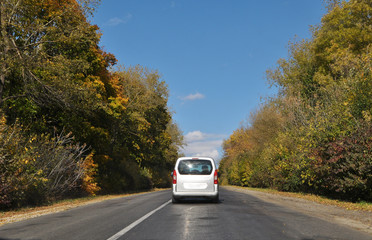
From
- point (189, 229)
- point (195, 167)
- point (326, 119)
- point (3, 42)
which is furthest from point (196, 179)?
point (3, 42)

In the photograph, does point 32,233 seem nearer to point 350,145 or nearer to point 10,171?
point 10,171

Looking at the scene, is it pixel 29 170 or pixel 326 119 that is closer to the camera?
pixel 29 170

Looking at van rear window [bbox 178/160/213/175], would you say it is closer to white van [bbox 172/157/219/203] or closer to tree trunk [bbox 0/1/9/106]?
white van [bbox 172/157/219/203]

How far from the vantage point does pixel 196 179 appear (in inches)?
539

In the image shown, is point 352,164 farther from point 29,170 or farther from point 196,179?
point 29,170

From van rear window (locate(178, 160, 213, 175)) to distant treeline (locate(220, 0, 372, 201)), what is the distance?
5705 mm

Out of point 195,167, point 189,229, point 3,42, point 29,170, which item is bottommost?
Result: point 189,229

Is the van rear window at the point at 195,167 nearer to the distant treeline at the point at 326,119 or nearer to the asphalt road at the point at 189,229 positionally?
the asphalt road at the point at 189,229

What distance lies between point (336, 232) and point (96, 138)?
1995 cm

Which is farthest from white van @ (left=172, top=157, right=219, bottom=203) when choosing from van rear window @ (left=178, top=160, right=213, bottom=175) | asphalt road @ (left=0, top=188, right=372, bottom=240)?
asphalt road @ (left=0, top=188, right=372, bottom=240)

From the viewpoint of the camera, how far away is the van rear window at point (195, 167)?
45.4ft

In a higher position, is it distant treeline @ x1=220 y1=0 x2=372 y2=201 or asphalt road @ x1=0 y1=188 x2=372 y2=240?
distant treeline @ x1=220 y1=0 x2=372 y2=201

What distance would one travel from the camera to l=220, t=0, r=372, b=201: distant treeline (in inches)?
591

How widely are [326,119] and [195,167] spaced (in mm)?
7946
